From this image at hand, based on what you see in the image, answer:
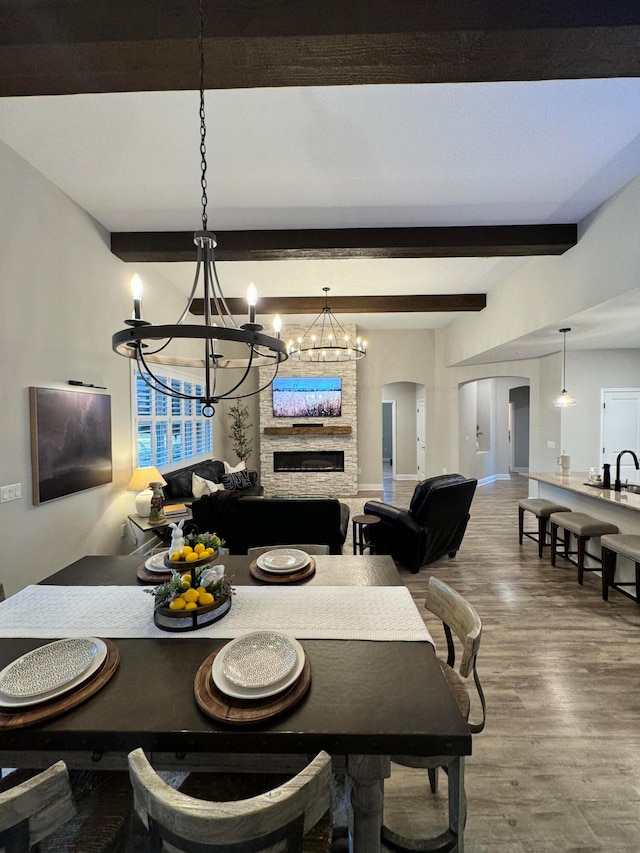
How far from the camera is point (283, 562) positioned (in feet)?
6.55

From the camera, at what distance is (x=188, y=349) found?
6.02 meters

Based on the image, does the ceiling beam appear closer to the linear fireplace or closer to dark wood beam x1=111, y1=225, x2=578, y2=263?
dark wood beam x1=111, y1=225, x2=578, y2=263

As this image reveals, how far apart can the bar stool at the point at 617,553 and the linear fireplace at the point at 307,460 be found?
4899mm

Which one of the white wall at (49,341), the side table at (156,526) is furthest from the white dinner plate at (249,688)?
the side table at (156,526)

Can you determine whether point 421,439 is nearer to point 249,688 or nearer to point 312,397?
point 312,397

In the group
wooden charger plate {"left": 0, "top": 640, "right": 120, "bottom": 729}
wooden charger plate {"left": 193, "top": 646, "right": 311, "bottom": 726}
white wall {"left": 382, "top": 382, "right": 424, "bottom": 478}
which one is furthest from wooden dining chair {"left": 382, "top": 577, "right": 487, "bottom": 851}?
white wall {"left": 382, "top": 382, "right": 424, "bottom": 478}

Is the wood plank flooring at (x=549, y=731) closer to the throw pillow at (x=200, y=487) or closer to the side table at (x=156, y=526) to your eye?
the side table at (x=156, y=526)

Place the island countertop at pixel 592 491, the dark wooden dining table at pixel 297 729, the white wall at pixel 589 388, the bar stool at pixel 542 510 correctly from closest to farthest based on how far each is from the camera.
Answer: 1. the dark wooden dining table at pixel 297 729
2. the island countertop at pixel 592 491
3. the bar stool at pixel 542 510
4. the white wall at pixel 589 388

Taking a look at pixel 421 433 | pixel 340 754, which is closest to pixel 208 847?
pixel 340 754

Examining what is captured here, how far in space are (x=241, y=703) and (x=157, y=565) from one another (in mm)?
1131

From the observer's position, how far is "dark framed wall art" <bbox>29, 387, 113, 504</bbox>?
2.71 meters

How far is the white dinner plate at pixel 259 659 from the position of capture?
1.12m

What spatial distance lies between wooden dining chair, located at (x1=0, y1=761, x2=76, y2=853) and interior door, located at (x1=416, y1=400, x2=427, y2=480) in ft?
26.2

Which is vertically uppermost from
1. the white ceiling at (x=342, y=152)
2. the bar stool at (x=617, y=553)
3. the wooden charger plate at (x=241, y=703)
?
the white ceiling at (x=342, y=152)
